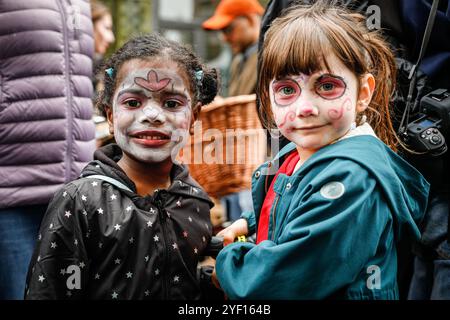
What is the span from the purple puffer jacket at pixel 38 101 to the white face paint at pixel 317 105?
121 centimetres

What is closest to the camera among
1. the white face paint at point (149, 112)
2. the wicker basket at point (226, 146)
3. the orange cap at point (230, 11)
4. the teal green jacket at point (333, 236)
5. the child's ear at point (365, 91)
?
the teal green jacket at point (333, 236)

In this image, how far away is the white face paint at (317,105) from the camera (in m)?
1.63

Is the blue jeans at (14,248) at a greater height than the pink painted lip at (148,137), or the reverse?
the pink painted lip at (148,137)

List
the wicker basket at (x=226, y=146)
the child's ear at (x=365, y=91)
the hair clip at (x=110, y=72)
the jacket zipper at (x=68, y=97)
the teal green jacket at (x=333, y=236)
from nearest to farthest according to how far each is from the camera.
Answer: the teal green jacket at (x=333, y=236)
the child's ear at (x=365, y=91)
the hair clip at (x=110, y=72)
the jacket zipper at (x=68, y=97)
the wicker basket at (x=226, y=146)

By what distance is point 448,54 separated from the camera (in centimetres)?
206

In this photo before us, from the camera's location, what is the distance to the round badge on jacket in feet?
4.98

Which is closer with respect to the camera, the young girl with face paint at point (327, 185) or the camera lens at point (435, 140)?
the young girl with face paint at point (327, 185)

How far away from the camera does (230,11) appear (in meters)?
4.57

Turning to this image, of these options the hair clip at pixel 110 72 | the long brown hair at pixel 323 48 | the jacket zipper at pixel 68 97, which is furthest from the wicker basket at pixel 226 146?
the long brown hair at pixel 323 48

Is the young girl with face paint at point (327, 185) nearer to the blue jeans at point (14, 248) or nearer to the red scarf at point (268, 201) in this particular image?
the red scarf at point (268, 201)

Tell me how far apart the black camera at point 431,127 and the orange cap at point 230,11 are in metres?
2.82

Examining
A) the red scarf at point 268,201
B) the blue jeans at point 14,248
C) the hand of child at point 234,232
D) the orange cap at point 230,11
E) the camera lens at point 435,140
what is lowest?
the blue jeans at point 14,248
